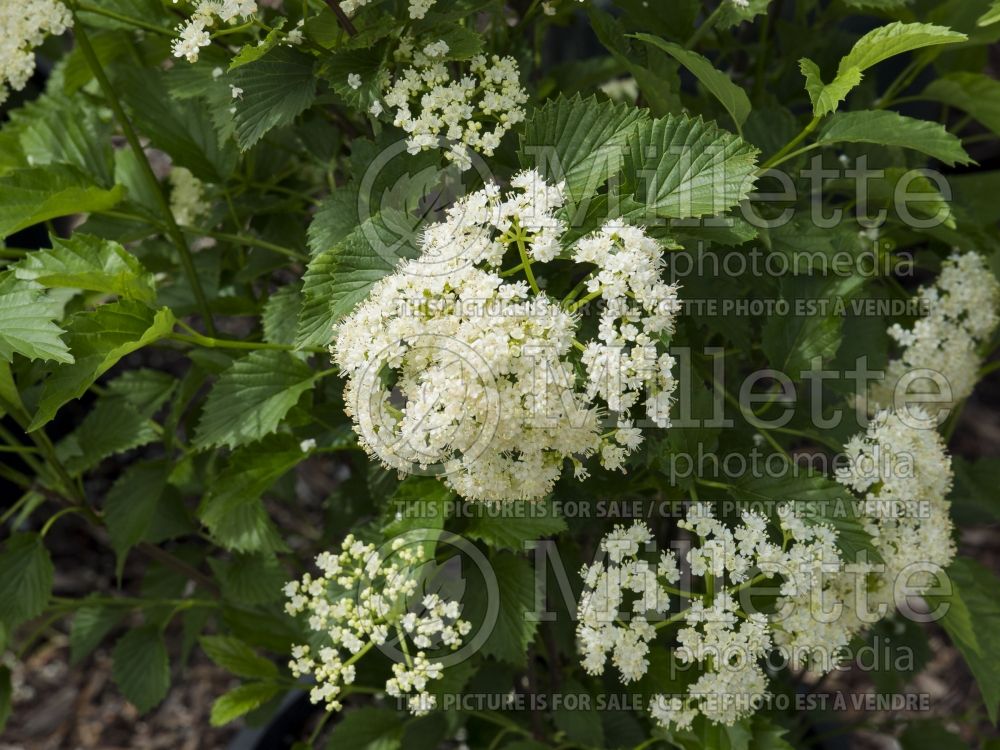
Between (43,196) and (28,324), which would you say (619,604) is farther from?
(43,196)

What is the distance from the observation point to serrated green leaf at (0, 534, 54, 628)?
1168 mm

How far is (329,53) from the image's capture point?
0.93m

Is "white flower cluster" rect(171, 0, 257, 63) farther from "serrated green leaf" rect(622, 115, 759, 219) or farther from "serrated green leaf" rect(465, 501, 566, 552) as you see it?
"serrated green leaf" rect(465, 501, 566, 552)

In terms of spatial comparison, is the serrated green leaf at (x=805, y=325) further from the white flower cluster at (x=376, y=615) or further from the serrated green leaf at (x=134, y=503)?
the serrated green leaf at (x=134, y=503)

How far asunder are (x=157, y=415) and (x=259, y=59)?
4.81 ft

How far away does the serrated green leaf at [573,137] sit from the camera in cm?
90

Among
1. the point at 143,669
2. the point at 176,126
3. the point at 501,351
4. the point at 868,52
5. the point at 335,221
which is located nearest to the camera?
the point at 501,351

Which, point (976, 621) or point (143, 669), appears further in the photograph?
point (143, 669)

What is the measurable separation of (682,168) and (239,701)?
786 millimetres

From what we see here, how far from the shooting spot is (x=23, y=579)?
3.91 ft

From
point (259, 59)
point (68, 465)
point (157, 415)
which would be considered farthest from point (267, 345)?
point (157, 415)

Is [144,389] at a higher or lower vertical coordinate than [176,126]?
lower

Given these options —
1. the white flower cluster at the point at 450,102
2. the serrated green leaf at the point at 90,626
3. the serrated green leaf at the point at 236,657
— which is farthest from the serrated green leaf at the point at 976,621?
the serrated green leaf at the point at 90,626

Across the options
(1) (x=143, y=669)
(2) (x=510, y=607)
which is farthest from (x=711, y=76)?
(1) (x=143, y=669)
